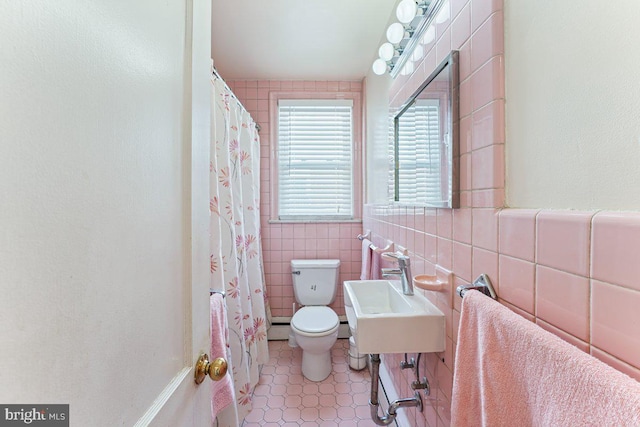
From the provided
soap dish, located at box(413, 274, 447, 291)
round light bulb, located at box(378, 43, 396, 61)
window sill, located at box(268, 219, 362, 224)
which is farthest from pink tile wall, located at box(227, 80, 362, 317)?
soap dish, located at box(413, 274, 447, 291)

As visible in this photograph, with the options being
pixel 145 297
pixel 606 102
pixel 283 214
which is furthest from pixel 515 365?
pixel 283 214

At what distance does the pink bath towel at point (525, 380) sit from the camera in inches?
14.5

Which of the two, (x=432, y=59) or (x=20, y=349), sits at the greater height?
(x=432, y=59)

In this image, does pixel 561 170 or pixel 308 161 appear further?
pixel 308 161

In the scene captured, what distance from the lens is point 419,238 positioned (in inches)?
48.4

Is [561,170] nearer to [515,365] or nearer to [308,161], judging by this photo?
[515,365]

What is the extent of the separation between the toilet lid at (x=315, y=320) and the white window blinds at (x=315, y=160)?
0.85m

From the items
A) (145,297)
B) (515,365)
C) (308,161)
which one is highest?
(308,161)

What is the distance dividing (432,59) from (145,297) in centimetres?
121

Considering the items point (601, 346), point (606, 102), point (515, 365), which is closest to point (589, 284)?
point (601, 346)

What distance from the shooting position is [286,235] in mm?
2545

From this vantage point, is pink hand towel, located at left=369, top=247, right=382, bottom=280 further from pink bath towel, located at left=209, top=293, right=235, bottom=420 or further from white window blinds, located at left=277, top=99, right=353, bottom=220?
pink bath towel, located at left=209, top=293, right=235, bottom=420

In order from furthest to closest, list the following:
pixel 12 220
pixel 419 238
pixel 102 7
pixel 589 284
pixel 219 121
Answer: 1. pixel 219 121
2. pixel 419 238
3. pixel 589 284
4. pixel 102 7
5. pixel 12 220

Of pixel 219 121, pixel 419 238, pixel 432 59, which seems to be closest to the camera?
pixel 432 59
